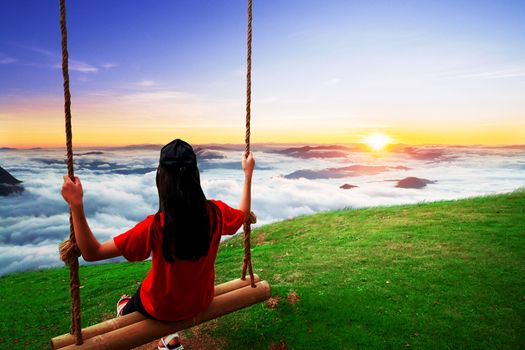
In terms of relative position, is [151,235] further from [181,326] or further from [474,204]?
[474,204]

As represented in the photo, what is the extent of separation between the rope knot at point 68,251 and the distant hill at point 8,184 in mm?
61687

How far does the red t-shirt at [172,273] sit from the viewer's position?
2.61 metres

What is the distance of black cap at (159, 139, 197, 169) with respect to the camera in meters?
2.50

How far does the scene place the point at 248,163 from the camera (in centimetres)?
355

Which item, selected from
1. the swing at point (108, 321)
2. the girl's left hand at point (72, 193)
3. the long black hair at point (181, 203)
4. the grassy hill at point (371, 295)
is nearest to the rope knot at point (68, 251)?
the swing at point (108, 321)

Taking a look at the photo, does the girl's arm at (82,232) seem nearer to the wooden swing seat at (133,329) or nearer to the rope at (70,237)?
the rope at (70,237)

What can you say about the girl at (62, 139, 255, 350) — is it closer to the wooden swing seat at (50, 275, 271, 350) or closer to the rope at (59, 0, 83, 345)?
the wooden swing seat at (50, 275, 271, 350)

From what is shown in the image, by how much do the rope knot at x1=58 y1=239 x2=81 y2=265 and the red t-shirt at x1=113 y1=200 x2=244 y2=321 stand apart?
0.41 meters

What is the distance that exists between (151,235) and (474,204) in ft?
36.5

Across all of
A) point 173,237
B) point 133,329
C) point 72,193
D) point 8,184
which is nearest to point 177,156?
point 173,237

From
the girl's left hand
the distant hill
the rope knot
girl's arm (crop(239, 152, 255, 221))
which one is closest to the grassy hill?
girl's arm (crop(239, 152, 255, 221))

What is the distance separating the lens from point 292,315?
442 cm

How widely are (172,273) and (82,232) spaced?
72 cm

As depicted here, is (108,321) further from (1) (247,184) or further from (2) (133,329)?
(1) (247,184)
